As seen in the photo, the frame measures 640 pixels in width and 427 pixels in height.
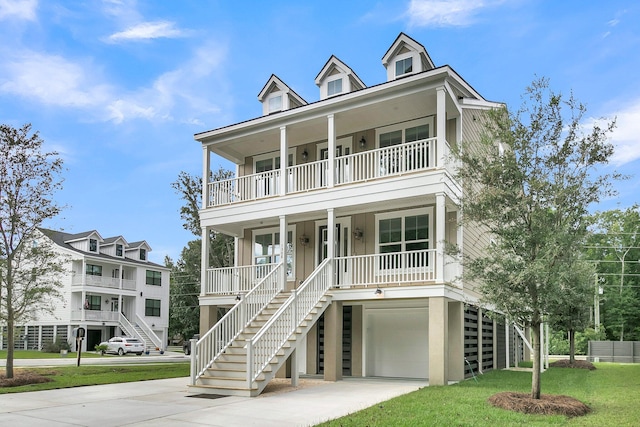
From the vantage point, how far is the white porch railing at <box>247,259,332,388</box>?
1269 centimetres

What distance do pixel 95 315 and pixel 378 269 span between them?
110ft

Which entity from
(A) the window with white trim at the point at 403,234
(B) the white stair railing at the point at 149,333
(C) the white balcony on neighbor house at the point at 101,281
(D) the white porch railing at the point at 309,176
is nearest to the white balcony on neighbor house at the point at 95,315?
(C) the white balcony on neighbor house at the point at 101,281

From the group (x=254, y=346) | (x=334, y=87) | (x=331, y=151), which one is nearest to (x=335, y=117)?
(x=331, y=151)

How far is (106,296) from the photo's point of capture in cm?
4566

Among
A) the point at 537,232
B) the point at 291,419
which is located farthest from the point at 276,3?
the point at 291,419

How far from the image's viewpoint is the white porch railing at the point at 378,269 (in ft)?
50.6

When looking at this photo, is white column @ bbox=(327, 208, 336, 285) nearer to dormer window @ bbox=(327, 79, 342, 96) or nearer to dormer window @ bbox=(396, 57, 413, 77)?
dormer window @ bbox=(327, 79, 342, 96)

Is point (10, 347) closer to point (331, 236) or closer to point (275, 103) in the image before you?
point (331, 236)

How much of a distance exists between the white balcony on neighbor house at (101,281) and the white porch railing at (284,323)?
32.8 meters

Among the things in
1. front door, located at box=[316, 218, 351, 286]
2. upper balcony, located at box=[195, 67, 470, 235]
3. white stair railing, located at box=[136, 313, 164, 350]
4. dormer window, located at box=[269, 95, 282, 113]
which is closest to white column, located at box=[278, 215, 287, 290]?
upper balcony, located at box=[195, 67, 470, 235]

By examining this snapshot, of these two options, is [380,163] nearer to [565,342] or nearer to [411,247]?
[411,247]

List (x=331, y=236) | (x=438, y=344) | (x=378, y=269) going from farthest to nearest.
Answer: (x=331, y=236), (x=378, y=269), (x=438, y=344)

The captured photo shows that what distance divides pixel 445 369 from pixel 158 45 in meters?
14.7

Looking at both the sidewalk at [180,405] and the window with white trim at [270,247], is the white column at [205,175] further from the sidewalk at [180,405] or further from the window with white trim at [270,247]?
the sidewalk at [180,405]
